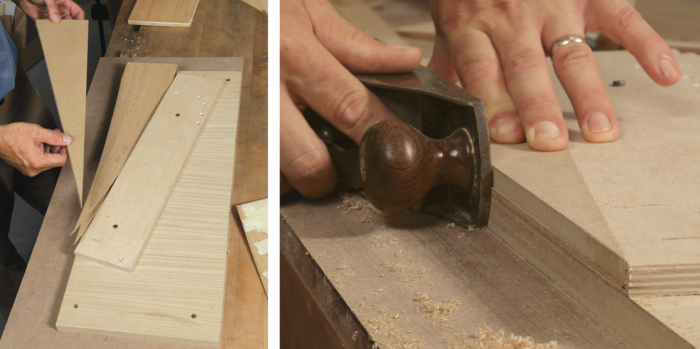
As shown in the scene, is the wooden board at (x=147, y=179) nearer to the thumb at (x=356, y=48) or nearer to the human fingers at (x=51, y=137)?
the human fingers at (x=51, y=137)

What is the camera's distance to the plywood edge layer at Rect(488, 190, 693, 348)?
50 centimetres

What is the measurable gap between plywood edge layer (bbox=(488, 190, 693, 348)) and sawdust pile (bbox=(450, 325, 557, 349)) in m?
0.08

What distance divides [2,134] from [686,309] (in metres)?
0.75

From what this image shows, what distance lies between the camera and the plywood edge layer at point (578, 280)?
498mm

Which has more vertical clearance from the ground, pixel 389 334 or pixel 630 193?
pixel 630 193

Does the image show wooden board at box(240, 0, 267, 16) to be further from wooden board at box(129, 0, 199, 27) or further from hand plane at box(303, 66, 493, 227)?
hand plane at box(303, 66, 493, 227)

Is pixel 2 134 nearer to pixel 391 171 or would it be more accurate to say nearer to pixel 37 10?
pixel 37 10

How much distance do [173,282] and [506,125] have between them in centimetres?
54

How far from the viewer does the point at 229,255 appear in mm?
689

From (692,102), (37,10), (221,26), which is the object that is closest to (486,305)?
(692,102)

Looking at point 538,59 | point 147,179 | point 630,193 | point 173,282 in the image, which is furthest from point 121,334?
point 538,59

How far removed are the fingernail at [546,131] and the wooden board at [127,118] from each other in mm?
596

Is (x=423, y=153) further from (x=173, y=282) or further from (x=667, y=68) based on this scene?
(x=667, y=68)

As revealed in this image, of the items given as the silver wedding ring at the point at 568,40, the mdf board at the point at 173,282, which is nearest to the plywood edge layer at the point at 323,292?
the mdf board at the point at 173,282
